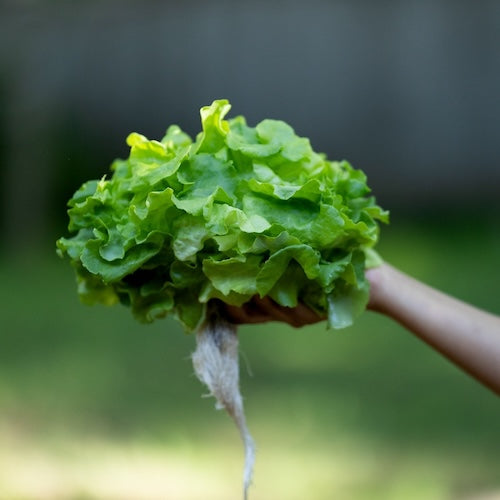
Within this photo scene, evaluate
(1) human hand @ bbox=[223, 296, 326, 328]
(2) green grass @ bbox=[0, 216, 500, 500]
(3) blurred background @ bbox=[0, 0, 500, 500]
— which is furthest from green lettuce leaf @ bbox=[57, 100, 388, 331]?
(3) blurred background @ bbox=[0, 0, 500, 500]

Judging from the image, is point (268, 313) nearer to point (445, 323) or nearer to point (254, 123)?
point (445, 323)

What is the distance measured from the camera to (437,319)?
179cm

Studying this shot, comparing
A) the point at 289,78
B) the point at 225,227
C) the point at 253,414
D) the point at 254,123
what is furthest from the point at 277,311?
the point at 289,78

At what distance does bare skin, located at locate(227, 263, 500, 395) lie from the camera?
1.77 m

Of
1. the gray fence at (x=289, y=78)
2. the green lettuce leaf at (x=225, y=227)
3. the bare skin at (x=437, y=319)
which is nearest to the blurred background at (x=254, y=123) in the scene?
the gray fence at (x=289, y=78)

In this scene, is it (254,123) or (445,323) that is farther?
(254,123)

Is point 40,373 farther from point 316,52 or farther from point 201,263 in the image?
point 316,52

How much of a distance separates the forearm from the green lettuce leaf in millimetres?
106

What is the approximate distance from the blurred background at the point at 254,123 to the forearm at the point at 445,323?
6.79ft

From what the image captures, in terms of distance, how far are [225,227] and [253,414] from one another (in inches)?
87.1

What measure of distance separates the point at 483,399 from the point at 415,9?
417 centimetres

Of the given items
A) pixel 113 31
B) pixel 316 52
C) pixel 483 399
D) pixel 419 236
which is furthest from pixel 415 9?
pixel 483 399

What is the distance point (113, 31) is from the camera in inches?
287

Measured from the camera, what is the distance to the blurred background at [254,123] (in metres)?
4.19
